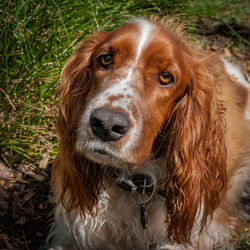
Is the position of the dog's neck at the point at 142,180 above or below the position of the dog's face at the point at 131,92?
below

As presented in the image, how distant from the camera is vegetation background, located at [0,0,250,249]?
4.10 m

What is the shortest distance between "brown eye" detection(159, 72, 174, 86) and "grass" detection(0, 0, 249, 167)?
1.72 metres

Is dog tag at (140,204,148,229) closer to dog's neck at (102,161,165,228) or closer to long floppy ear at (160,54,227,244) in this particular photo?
dog's neck at (102,161,165,228)

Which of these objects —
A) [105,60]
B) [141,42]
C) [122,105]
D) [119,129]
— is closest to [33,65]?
[105,60]

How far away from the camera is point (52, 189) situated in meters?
4.11

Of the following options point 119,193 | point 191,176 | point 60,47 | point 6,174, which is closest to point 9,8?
point 60,47

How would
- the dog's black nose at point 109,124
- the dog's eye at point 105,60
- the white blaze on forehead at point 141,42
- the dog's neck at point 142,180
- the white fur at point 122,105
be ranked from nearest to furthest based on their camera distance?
the dog's black nose at point 109,124 → the white fur at point 122,105 → the white blaze on forehead at point 141,42 → the dog's eye at point 105,60 → the dog's neck at point 142,180

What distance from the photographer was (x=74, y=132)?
10.8 feet

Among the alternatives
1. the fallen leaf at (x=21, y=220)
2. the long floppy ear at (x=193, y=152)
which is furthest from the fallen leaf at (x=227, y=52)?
the fallen leaf at (x=21, y=220)

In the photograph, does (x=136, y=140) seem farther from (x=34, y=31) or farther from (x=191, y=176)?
(x=34, y=31)

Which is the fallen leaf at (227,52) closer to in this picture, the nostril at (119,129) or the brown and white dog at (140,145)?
the brown and white dog at (140,145)

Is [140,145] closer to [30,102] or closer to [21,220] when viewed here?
[21,220]

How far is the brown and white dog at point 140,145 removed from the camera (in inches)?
109

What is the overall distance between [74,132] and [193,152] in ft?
2.99
